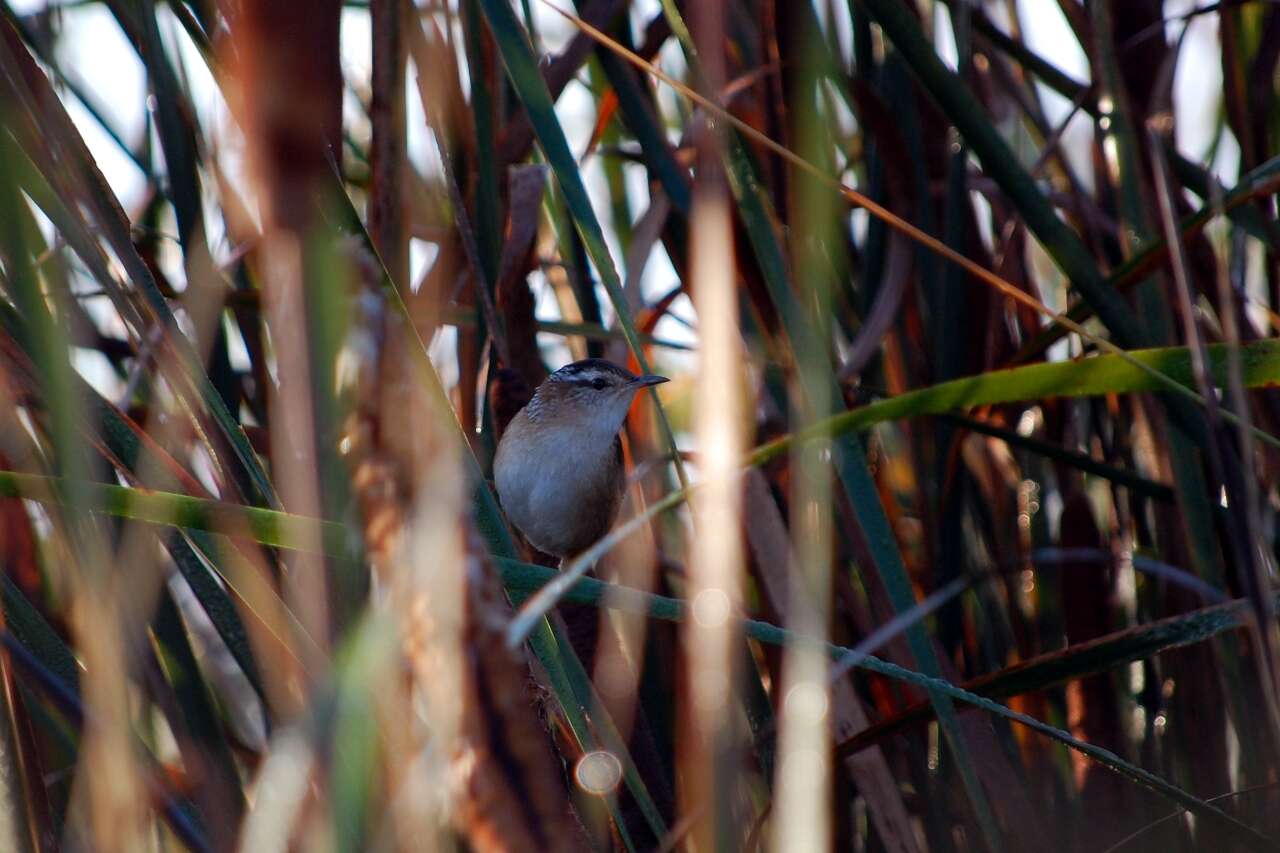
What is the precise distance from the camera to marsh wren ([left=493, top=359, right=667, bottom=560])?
10.7 feet

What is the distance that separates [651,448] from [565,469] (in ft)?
2.84

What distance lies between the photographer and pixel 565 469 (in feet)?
10.9

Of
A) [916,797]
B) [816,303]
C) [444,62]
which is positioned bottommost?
[916,797]

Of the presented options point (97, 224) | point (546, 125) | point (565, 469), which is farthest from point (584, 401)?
point (97, 224)

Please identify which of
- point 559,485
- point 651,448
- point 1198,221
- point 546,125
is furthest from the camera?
point 559,485

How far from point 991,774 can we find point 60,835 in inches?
49.6

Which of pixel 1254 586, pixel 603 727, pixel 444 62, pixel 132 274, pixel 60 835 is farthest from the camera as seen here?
pixel 444 62

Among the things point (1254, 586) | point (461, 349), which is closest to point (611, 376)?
point (461, 349)

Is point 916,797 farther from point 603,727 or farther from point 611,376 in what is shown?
point 611,376

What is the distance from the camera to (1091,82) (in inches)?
82.7

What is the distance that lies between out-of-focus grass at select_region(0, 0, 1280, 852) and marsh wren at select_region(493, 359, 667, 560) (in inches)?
22.7

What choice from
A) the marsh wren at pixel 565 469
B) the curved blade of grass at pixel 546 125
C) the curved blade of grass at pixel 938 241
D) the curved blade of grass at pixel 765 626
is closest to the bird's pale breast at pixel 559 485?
the marsh wren at pixel 565 469

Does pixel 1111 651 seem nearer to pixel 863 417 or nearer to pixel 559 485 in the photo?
pixel 863 417

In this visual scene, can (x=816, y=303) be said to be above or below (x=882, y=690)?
above
